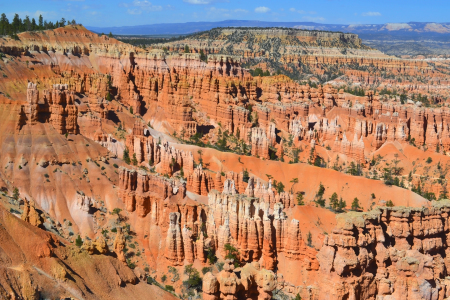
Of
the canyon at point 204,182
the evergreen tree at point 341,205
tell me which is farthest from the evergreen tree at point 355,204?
the evergreen tree at point 341,205

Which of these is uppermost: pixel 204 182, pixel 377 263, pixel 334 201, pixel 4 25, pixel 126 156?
pixel 4 25

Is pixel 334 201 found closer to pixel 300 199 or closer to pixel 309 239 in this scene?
pixel 300 199

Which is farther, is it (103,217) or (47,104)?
(47,104)

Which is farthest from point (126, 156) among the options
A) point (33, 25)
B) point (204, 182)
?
point (33, 25)

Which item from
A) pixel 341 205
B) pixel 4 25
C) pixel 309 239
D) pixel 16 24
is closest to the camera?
pixel 309 239

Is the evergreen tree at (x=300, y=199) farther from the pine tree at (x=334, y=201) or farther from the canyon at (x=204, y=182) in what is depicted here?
the pine tree at (x=334, y=201)

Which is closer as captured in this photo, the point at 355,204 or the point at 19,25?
the point at 355,204

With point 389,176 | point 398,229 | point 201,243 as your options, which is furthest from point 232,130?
point 398,229

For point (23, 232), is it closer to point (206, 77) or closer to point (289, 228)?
point (289, 228)

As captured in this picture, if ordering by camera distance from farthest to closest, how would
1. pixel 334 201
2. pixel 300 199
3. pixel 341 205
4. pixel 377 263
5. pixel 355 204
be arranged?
1. pixel 334 201
2. pixel 300 199
3. pixel 355 204
4. pixel 341 205
5. pixel 377 263
